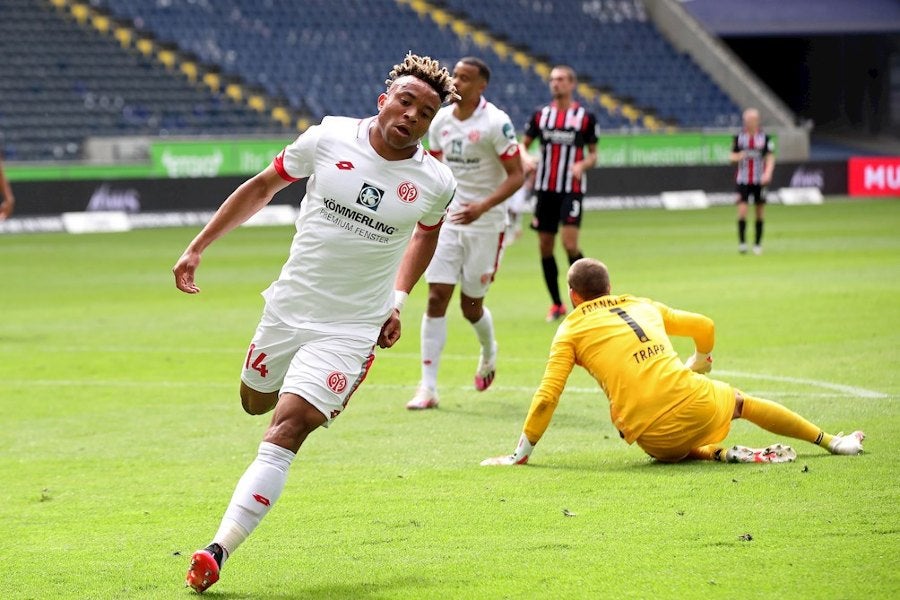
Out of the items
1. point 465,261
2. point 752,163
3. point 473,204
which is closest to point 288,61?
point 752,163

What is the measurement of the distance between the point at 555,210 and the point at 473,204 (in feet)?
18.4

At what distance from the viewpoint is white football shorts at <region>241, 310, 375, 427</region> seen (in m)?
6.02

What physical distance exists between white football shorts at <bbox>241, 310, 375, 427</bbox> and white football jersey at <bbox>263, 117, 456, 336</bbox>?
0.18ft

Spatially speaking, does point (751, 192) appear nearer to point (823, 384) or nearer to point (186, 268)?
point (823, 384)

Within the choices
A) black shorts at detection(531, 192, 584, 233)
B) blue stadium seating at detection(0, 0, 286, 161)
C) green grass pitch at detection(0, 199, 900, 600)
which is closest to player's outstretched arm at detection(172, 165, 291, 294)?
green grass pitch at detection(0, 199, 900, 600)

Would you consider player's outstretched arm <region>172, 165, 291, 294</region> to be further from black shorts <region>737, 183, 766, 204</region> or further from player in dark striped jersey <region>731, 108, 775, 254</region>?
black shorts <region>737, 183, 766, 204</region>

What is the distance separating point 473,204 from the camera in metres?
10.7

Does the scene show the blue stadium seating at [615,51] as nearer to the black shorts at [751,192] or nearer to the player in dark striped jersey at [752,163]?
the player in dark striped jersey at [752,163]

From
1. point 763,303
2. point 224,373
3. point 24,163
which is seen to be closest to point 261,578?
point 224,373

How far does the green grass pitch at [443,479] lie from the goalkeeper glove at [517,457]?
0.12 metres

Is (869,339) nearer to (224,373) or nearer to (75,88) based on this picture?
(224,373)

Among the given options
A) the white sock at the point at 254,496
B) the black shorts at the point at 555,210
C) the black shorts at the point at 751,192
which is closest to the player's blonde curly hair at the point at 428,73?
the white sock at the point at 254,496

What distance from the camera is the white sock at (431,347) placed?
10531 mm

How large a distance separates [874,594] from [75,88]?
1346 inches
